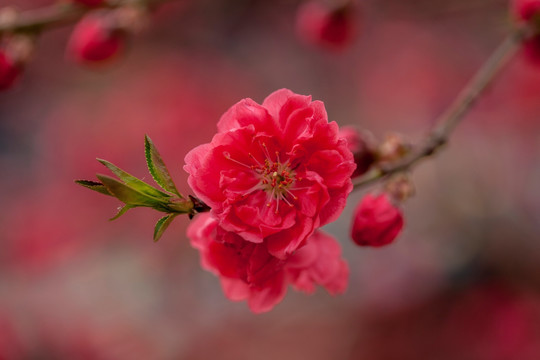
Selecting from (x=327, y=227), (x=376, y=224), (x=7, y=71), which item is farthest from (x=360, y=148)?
(x=327, y=227)

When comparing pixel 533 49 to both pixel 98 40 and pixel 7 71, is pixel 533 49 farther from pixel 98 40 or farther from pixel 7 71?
pixel 7 71

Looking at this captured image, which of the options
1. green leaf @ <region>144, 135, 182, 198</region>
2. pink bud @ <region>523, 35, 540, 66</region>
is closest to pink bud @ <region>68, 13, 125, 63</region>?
green leaf @ <region>144, 135, 182, 198</region>

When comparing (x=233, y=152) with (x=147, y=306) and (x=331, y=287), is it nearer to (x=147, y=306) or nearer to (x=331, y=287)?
(x=331, y=287)

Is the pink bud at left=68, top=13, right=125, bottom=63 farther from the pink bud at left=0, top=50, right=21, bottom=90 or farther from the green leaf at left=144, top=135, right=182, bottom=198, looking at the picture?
the green leaf at left=144, top=135, right=182, bottom=198

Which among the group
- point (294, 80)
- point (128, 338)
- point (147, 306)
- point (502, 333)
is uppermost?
point (294, 80)

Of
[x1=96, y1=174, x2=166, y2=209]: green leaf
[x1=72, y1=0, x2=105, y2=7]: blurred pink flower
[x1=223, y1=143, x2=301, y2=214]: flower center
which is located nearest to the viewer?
[x1=96, y1=174, x2=166, y2=209]: green leaf

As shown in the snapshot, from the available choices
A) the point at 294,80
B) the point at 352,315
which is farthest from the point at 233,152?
the point at 294,80
